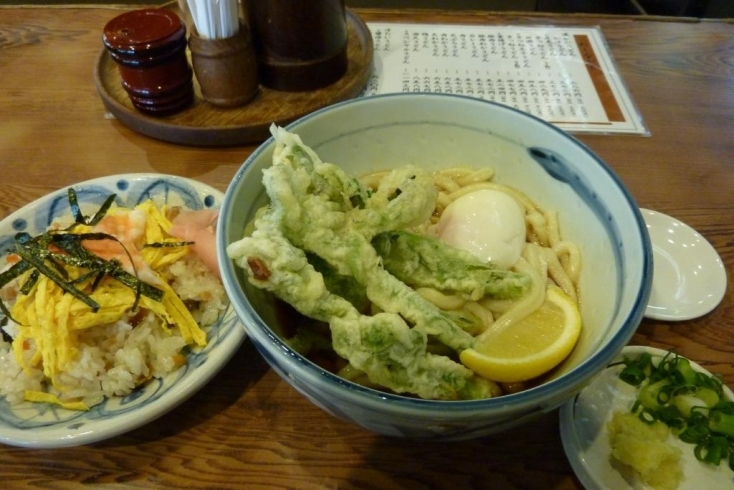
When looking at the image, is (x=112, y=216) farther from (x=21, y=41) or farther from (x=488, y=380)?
(x=21, y=41)

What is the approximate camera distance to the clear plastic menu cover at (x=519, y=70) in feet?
6.20

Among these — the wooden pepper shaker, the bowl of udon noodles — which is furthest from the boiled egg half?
the wooden pepper shaker

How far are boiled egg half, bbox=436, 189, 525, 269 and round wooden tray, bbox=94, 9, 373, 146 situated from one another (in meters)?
0.84

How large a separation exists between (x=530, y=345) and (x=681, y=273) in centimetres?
68

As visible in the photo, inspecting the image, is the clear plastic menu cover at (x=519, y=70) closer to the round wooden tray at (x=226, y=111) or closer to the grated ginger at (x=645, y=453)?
the round wooden tray at (x=226, y=111)

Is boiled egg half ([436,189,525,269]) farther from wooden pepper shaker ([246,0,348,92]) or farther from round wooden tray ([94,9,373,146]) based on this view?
wooden pepper shaker ([246,0,348,92])

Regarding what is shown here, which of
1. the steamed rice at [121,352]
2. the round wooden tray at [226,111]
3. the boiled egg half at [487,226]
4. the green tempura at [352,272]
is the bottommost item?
the steamed rice at [121,352]

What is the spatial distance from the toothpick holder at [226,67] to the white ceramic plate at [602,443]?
4.52 feet

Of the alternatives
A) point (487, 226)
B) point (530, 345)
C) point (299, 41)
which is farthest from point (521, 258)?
point (299, 41)

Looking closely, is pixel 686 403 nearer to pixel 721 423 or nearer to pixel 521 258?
pixel 721 423

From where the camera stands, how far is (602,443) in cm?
→ 101

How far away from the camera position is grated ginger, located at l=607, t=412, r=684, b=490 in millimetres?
941

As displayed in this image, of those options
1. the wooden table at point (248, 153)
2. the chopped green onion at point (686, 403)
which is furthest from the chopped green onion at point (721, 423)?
the wooden table at point (248, 153)

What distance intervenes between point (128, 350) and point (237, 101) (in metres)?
0.95
